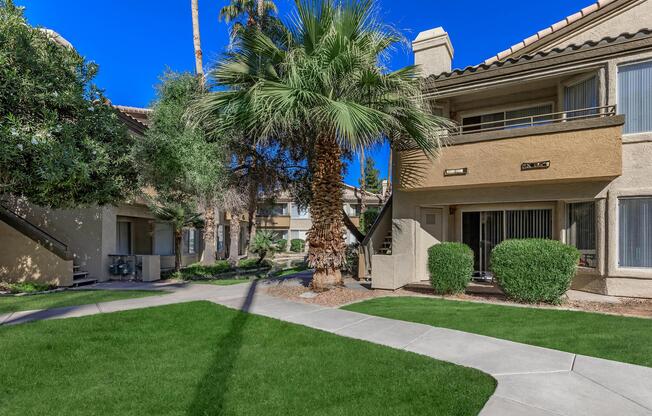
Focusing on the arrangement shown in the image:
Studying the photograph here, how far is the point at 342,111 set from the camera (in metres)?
8.47

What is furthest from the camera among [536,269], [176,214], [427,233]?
[176,214]

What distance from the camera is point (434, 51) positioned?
43.6 feet

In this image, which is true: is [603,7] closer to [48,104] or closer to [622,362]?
[622,362]

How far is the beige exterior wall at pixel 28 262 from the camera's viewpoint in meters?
14.0

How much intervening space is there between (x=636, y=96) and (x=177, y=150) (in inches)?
541

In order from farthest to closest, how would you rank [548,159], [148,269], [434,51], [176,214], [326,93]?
[176,214] → [148,269] → [434,51] → [548,159] → [326,93]

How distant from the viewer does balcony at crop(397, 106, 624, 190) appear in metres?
9.29

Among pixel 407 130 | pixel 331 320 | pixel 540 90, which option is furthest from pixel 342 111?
pixel 540 90

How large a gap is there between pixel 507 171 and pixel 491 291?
335 centimetres

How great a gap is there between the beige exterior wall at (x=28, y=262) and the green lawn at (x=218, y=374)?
810 centimetres

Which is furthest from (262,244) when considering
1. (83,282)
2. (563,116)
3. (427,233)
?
(563,116)

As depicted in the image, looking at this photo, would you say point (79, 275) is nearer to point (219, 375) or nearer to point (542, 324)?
point (219, 375)

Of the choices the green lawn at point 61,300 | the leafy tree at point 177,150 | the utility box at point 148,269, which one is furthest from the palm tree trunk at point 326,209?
the utility box at point 148,269

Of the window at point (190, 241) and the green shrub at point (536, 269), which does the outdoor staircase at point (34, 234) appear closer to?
the window at point (190, 241)
